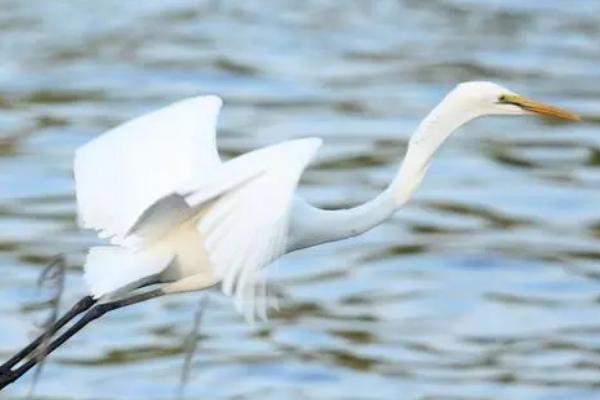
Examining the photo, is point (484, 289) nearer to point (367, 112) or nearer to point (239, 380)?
point (239, 380)

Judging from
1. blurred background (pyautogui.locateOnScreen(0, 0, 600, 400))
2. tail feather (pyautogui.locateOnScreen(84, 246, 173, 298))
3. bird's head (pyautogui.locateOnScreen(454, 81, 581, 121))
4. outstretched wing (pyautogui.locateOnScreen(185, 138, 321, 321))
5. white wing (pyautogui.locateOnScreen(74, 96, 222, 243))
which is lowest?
blurred background (pyautogui.locateOnScreen(0, 0, 600, 400))

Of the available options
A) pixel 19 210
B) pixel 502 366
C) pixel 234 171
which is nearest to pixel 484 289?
pixel 502 366

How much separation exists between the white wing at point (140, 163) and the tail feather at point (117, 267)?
70mm

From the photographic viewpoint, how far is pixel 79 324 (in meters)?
7.79

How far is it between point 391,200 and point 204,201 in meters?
1.10

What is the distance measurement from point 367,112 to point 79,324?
6970mm

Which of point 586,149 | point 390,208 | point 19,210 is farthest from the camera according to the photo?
point 586,149

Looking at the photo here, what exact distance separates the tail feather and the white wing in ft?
0.23

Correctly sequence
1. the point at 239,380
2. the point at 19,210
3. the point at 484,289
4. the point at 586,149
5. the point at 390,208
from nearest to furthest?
1. the point at 390,208
2. the point at 239,380
3. the point at 484,289
4. the point at 19,210
5. the point at 586,149

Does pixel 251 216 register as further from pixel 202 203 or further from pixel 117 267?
pixel 117 267

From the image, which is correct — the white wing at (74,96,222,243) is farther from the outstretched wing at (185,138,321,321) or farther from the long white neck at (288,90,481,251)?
the outstretched wing at (185,138,321,321)

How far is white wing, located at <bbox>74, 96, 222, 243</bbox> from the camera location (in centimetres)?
743

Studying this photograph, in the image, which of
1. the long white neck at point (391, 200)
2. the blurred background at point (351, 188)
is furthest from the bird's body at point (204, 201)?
the blurred background at point (351, 188)

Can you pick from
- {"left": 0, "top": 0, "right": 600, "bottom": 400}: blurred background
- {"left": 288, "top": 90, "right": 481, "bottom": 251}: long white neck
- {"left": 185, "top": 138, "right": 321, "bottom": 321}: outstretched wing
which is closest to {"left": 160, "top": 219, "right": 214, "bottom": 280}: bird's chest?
{"left": 288, "top": 90, "right": 481, "bottom": 251}: long white neck
